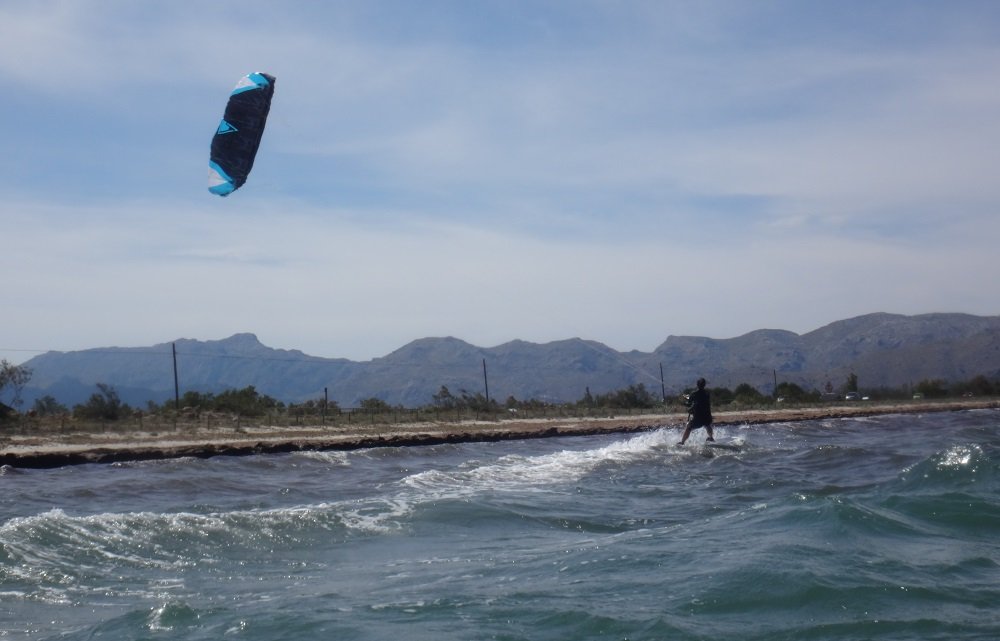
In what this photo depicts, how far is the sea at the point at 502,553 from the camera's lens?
23.8 ft

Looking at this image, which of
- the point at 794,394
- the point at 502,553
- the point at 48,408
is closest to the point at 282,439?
the point at 48,408

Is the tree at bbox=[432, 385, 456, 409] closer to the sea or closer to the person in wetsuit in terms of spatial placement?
the person in wetsuit

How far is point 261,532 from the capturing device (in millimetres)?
10875

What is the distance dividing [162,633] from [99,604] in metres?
A: 1.29

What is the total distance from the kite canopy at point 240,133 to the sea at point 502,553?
15.5ft

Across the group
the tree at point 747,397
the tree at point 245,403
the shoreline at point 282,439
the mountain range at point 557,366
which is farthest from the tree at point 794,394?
the mountain range at point 557,366

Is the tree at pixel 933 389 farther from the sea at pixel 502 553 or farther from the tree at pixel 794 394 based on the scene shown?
the sea at pixel 502 553

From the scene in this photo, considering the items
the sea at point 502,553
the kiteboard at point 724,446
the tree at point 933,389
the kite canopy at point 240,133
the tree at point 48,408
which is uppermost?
the kite canopy at point 240,133

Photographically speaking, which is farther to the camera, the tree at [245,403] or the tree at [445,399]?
the tree at [445,399]

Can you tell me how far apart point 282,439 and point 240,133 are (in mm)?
10034

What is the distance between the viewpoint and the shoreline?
738 inches

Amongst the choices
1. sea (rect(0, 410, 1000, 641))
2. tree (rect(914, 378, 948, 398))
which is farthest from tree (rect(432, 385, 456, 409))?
tree (rect(914, 378, 948, 398))

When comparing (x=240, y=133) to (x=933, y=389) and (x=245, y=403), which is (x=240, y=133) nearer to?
(x=245, y=403)

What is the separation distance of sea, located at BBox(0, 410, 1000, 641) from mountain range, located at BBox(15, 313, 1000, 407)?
88.8m
